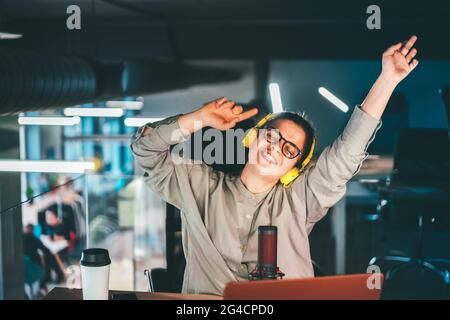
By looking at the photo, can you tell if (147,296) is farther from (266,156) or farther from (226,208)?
(266,156)

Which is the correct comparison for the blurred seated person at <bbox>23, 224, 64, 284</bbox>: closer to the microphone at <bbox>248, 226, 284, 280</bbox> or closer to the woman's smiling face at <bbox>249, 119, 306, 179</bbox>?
the woman's smiling face at <bbox>249, 119, 306, 179</bbox>

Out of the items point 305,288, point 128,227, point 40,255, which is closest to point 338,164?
point 305,288

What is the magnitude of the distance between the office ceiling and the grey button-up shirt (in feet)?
11.6

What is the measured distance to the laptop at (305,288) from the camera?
1320 millimetres

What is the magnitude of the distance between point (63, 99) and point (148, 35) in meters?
4.05

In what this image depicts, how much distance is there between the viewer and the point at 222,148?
2301mm

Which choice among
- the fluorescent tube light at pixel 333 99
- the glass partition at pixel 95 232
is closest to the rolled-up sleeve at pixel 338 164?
the glass partition at pixel 95 232

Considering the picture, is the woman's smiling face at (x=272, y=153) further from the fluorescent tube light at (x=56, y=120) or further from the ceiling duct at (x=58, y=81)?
the fluorescent tube light at (x=56, y=120)

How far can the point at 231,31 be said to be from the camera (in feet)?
22.8

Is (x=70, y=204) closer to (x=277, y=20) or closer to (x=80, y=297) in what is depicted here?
(x=277, y=20)

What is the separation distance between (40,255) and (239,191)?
11.1 ft

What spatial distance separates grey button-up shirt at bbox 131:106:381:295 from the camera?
192 centimetres

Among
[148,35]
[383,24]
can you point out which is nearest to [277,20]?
[383,24]

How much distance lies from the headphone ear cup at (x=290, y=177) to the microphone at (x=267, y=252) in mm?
555
